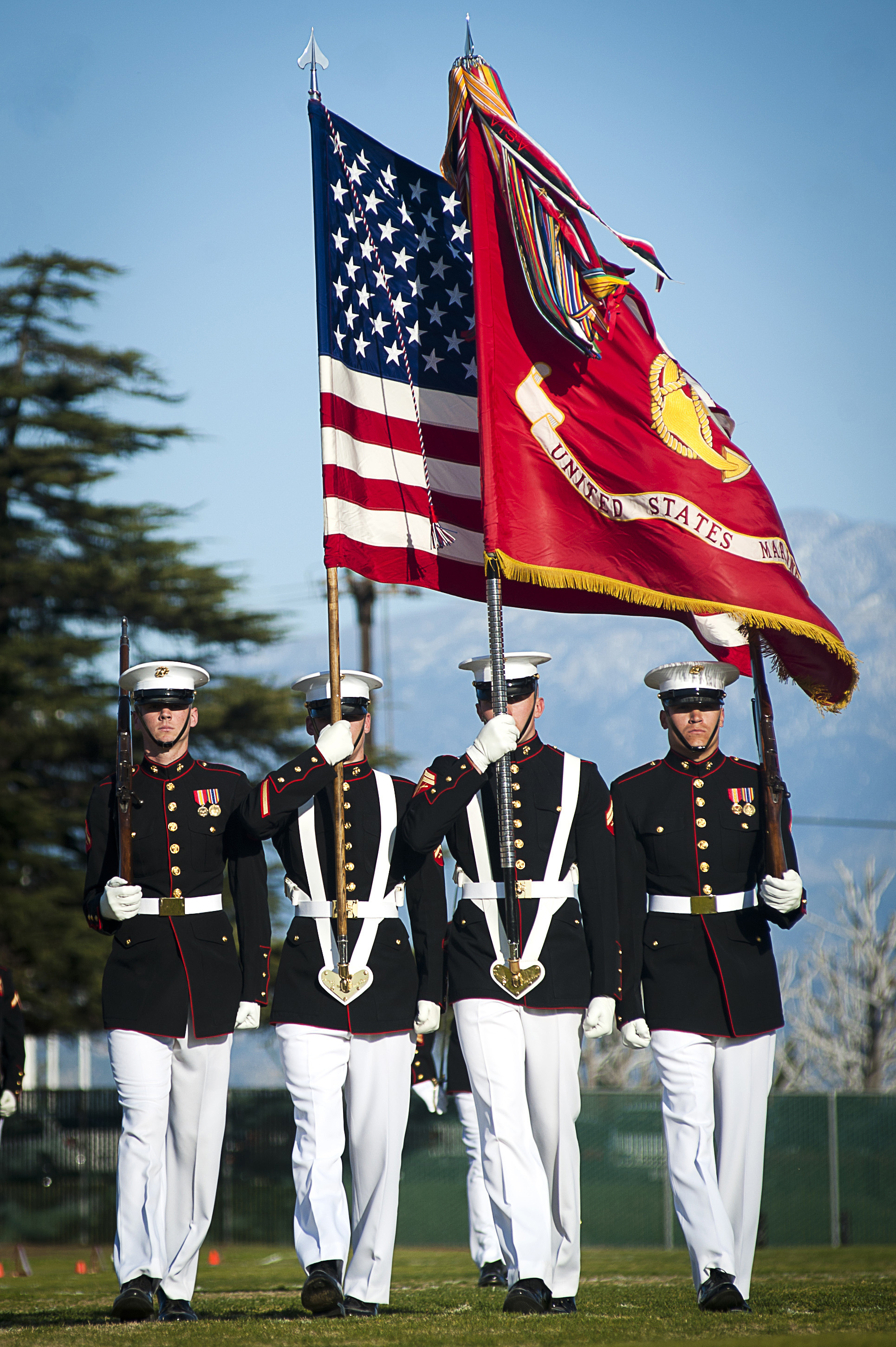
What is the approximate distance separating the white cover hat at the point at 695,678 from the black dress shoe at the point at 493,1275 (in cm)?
369

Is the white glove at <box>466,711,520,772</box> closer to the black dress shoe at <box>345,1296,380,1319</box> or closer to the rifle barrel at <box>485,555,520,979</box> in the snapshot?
the rifle barrel at <box>485,555,520,979</box>

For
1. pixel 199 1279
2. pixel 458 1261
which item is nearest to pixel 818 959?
pixel 458 1261

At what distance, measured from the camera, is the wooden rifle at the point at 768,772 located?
23.4 feet

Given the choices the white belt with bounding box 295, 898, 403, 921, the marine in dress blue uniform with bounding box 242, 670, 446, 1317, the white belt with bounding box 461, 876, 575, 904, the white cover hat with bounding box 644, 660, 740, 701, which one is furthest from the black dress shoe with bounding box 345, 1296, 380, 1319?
the white cover hat with bounding box 644, 660, 740, 701

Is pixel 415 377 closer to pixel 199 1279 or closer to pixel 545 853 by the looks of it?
pixel 545 853

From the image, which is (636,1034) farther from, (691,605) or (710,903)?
(691,605)

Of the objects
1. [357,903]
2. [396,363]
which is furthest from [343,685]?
[396,363]

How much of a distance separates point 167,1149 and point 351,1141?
0.79 metres

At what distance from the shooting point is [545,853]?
714 cm

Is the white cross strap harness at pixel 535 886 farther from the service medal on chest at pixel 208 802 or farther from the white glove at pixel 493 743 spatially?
the service medal on chest at pixel 208 802

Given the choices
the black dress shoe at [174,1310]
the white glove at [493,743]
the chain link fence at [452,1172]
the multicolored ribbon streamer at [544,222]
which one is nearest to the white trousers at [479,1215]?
the black dress shoe at [174,1310]

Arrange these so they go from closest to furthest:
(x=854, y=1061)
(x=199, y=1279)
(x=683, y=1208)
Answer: (x=683, y=1208) → (x=199, y=1279) → (x=854, y=1061)

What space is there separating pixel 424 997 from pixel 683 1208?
4.45ft

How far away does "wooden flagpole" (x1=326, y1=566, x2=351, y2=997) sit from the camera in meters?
7.05
